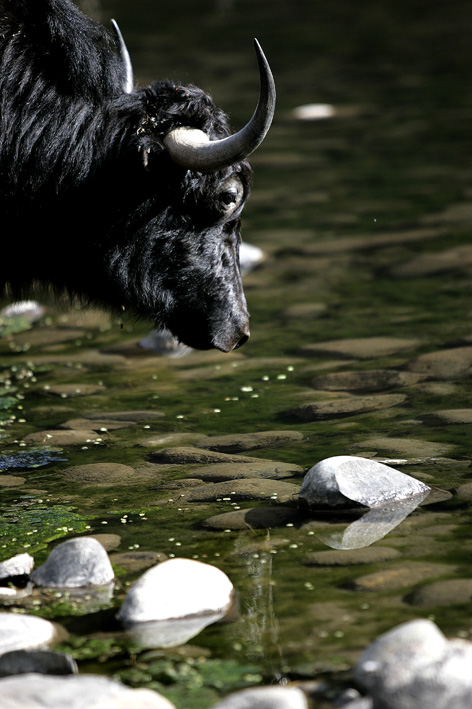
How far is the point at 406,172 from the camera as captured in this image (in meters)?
9.27

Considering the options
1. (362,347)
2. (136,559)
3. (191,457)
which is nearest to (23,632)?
(136,559)

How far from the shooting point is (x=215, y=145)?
13.1 feet

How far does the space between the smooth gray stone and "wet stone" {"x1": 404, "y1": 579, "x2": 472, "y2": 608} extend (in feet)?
2.90

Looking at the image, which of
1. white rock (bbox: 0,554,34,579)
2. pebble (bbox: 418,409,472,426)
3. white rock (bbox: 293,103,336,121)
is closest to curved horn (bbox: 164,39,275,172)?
pebble (bbox: 418,409,472,426)

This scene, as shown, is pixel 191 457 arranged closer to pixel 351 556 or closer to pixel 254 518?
pixel 254 518

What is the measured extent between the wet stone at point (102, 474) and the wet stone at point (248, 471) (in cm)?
27

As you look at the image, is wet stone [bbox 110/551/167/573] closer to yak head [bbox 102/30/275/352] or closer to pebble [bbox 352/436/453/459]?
pebble [bbox 352/436/453/459]

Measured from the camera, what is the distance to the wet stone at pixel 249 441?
420 centimetres

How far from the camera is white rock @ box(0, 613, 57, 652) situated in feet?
8.68

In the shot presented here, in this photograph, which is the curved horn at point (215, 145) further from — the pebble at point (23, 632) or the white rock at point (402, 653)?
the white rock at point (402, 653)

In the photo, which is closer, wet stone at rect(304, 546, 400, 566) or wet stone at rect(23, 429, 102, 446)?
wet stone at rect(304, 546, 400, 566)

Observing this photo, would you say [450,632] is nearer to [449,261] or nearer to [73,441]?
[73,441]

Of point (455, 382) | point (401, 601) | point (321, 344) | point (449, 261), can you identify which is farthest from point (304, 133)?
point (401, 601)

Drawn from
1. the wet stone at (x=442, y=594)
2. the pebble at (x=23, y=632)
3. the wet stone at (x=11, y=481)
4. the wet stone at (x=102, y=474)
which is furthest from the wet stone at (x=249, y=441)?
the pebble at (x=23, y=632)
